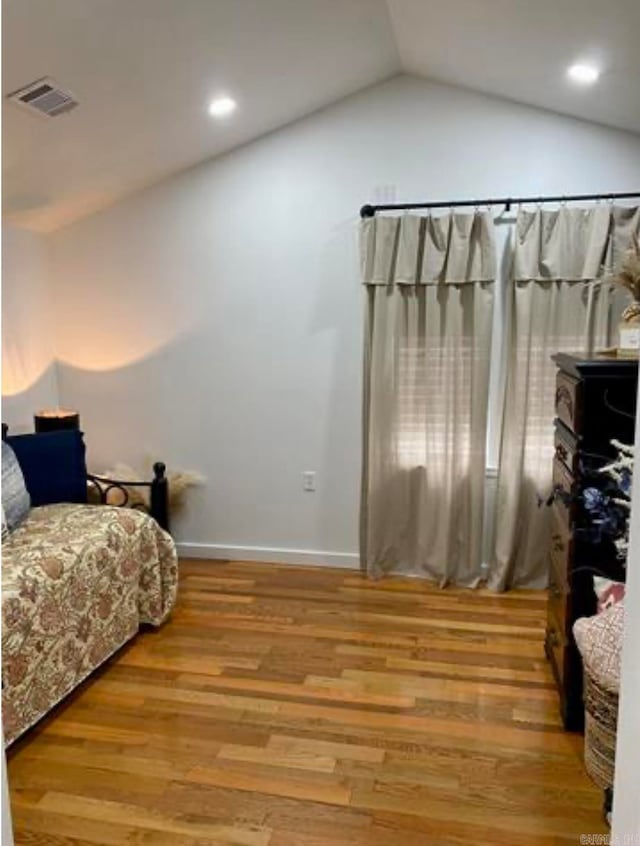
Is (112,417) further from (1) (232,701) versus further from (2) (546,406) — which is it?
(2) (546,406)

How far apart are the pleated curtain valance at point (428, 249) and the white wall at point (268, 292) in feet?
0.62

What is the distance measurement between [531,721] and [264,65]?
302cm

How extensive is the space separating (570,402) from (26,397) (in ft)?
10.4

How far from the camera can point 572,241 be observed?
3361mm

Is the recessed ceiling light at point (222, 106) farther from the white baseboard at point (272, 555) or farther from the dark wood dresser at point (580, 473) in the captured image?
the white baseboard at point (272, 555)

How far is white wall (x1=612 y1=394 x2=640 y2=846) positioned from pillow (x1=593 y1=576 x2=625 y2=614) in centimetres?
107

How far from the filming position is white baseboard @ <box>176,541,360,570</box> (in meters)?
4.01

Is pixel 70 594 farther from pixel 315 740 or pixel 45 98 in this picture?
pixel 45 98

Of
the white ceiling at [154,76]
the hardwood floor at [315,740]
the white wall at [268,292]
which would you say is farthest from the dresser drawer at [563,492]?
the white ceiling at [154,76]

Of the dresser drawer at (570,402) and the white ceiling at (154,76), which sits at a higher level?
the white ceiling at (154,76)

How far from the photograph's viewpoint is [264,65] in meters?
2.96

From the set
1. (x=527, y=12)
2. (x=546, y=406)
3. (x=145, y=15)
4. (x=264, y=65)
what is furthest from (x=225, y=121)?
(x=546, y=406)

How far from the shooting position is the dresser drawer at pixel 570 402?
2.18 meters

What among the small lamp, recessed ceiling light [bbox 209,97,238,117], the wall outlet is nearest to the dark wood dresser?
the wall outlet
